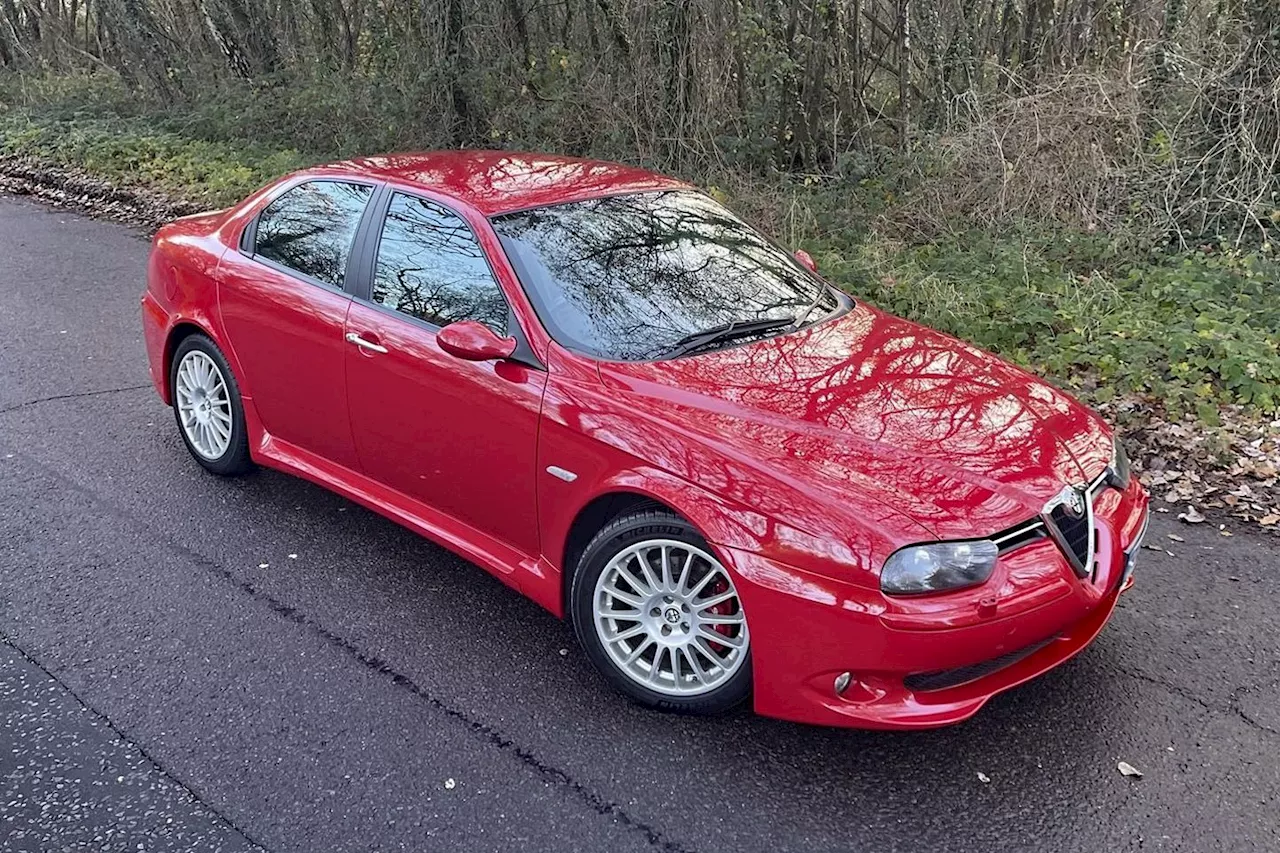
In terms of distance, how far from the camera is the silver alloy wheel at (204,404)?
473 cm

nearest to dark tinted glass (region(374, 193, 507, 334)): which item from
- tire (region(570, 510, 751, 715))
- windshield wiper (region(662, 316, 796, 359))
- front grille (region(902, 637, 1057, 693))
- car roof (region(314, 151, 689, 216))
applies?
car roof (region(314, 151, 689, 216))

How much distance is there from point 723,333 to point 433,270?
1116 mm

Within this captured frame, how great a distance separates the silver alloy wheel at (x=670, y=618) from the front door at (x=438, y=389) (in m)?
0.41

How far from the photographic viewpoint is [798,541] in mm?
2838

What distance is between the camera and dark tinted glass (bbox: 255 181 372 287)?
13.7 feet

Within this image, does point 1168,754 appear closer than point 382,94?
Yes

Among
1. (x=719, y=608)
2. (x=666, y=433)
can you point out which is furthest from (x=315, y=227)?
(x=719, y=608)

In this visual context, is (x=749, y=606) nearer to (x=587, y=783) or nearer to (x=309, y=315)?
(x=587, y=783)

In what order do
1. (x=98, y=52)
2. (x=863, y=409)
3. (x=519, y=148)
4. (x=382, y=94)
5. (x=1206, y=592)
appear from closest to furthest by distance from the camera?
1. (x=863, y=409)
2. (x=1206, y=592)
3. (x=519, y=148)
4. (x=382, y=94)
5. (x=98, y=52)

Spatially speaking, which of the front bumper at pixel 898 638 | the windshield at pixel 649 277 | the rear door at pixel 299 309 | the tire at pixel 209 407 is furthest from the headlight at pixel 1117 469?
the tire at pixel 209 407

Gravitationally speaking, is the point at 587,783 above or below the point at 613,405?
below

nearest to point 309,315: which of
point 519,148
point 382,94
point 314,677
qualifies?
point 314,677

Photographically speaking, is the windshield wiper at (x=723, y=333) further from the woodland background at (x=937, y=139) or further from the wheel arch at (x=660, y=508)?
the woodland background at (x=937, y=139)

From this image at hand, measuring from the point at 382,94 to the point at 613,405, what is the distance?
389 inches
